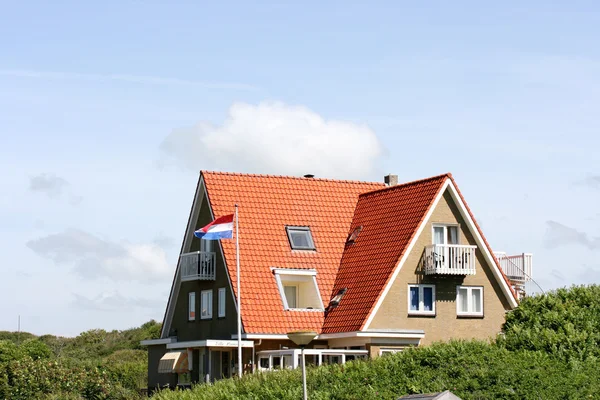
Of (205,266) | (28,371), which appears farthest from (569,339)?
(28,371)

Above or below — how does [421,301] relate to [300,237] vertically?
below

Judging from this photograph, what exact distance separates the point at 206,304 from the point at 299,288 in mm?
4215

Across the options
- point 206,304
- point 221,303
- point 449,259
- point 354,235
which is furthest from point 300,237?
point 449,259

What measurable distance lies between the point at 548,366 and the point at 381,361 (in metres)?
5.41

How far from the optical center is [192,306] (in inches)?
2041

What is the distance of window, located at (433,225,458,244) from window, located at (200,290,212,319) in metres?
10.3

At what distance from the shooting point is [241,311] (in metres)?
46.4

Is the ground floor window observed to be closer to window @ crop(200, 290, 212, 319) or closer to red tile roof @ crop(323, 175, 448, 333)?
window @ crop(200, 290, 212, 319)

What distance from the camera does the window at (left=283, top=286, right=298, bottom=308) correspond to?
4984 cm

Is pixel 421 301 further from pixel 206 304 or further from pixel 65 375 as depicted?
pixel 65 375

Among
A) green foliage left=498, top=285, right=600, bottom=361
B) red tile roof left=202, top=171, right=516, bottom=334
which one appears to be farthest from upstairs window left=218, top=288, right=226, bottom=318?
green foliage left=498, top=285, right=600, bottom=361

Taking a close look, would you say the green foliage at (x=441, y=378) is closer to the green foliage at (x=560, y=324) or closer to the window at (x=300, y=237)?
the green foliage at (x=560, y=324)

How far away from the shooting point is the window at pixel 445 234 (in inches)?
1880

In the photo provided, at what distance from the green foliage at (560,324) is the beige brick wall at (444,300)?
178 inches
